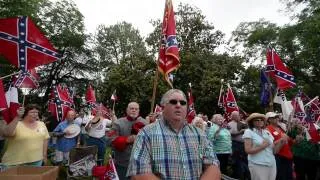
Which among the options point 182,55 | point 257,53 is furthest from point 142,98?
point 257,53

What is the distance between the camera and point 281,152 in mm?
8797

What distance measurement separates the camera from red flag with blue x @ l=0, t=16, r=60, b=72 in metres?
7.78

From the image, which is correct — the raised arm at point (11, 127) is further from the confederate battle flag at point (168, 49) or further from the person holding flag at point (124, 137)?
the confederate battle flag at point (168, 49)

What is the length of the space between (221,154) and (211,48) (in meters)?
31.8

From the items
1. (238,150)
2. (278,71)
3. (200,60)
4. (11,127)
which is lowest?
(238,150)

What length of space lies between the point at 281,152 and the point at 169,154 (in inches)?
222

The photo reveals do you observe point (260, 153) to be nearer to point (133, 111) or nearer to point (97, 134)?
point (133, 111)

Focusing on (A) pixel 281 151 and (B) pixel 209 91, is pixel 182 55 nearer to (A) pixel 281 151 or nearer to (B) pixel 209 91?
(B) pixel 209 91

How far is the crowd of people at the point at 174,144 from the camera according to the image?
12.1 feet

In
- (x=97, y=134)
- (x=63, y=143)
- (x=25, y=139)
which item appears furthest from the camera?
(x=97, y=134)

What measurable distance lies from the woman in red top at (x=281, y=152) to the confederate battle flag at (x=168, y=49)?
6.47 feet

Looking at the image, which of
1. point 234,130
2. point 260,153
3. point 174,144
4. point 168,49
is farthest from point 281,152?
point 174,144

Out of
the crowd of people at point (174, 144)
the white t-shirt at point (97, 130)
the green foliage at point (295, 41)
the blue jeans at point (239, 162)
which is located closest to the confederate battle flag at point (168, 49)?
the crowd of people at point (174, 144)

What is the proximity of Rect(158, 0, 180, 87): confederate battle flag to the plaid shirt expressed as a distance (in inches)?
180
